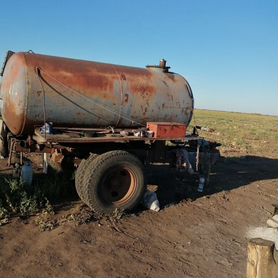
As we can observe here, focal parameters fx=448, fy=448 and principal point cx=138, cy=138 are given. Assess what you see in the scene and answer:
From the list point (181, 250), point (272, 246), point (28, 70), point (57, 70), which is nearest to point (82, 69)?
point (57, 70)

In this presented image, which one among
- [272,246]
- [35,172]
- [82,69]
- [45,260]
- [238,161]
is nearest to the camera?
[272,246]

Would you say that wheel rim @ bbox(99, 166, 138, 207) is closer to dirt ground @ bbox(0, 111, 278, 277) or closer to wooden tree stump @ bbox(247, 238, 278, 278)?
dirt ground @ bbox(0, 111, 278, 277)

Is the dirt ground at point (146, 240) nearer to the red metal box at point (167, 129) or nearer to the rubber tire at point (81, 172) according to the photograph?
the rubber tire at point (81, 172)

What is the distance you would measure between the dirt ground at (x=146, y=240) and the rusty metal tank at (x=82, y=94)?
1.57 meters

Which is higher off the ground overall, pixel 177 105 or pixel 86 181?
pixel 177 105

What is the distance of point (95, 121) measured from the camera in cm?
830

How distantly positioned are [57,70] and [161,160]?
8.75 feet

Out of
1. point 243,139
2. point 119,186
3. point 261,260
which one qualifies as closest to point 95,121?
point 119,186

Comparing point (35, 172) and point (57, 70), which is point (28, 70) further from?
point (35, 172)

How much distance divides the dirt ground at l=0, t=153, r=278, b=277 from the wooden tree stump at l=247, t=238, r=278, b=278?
1.48 m

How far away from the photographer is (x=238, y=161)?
15.3 meters

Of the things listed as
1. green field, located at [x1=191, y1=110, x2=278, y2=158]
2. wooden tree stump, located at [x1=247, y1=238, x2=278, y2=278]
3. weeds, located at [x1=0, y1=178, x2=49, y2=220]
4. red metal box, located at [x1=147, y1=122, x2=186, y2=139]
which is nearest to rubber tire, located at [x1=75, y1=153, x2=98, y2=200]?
weeds, located at [x1=0, y1=178, x2=49, y2=220]

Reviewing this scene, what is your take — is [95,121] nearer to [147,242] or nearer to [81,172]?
[81,172]

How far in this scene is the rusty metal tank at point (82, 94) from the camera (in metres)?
7.58
